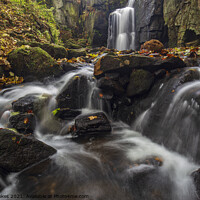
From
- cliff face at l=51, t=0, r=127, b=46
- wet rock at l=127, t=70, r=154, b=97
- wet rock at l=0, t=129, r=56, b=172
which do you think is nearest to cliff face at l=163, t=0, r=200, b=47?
wet rock at l=127, t=70, r=154, b=97

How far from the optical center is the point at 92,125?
3895 millimetres

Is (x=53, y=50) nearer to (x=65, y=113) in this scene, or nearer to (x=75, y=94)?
(x=75, y=94)

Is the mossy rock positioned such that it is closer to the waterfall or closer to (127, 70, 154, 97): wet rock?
(127, 70, 154, 97): wet rock

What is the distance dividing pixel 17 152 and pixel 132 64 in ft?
13.0

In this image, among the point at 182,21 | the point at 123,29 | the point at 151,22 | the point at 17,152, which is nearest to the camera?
the point at 17,152

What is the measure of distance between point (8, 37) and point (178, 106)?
8.47 metres

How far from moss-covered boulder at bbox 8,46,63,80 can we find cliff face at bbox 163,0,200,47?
9105 mm

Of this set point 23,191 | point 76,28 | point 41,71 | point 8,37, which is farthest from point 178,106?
point 76,28

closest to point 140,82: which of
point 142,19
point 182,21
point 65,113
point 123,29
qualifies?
point 65,113

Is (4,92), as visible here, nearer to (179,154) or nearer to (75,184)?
(75,184)

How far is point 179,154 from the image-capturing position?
8.59 feet

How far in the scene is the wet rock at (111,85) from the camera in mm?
4660

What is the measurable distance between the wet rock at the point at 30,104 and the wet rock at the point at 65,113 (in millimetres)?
493

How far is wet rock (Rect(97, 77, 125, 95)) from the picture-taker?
466 cm
